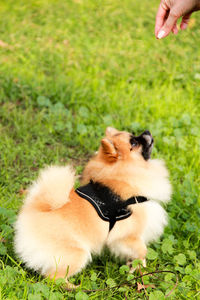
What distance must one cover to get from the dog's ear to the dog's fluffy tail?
33cm

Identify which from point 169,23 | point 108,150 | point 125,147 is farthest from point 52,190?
point 169,23

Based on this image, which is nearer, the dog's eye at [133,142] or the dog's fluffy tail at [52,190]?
the dog's fluffy tail at [52,190]

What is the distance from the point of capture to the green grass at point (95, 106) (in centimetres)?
297

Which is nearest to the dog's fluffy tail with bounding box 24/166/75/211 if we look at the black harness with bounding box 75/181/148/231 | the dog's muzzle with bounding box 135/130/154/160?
the black harness with bounding box 75/181/148/231

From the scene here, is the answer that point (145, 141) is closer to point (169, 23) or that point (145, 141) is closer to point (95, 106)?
point (169, 23)

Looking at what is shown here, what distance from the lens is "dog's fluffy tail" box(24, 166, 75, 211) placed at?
280cm

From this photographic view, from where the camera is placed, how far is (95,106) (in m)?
4.99

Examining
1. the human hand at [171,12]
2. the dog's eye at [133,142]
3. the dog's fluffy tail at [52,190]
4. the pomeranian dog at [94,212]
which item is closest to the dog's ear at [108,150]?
the pomeranian dog at [94,212]

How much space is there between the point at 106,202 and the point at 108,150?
16.4 inches

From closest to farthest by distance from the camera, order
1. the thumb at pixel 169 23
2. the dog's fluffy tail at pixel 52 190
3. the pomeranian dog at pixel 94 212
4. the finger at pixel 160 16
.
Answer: the pomeranian dog at pixel 94 212 → the dog's fluffy tail at pixel 52 190 → the thumb at pixel 169 23 → the finger at pixel 160 16

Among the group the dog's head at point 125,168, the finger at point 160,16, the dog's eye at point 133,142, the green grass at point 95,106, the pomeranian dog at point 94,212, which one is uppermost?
the finger at point 160,16

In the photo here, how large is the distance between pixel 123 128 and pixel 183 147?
2.77 feet

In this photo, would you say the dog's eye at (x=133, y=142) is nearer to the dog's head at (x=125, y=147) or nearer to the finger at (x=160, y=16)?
the dog's head at (x=125, y=147)

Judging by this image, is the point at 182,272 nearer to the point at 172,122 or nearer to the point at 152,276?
the point at 152,276
